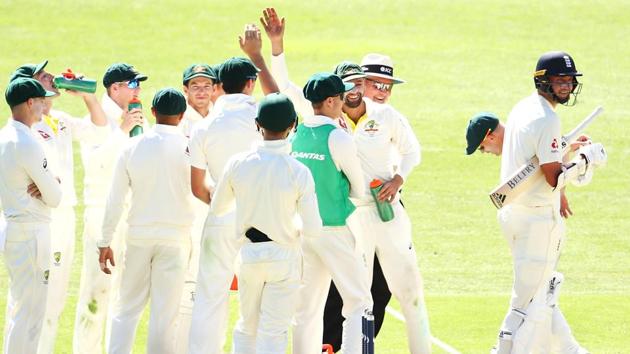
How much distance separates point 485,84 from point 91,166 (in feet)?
41.1

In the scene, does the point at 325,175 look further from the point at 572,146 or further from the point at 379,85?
the point at 572,146

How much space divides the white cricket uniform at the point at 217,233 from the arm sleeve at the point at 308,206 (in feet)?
2.84

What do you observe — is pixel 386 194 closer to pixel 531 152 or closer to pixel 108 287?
pixel 531 152

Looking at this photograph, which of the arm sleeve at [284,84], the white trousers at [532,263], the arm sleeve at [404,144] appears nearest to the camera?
the white trousers at [532,263]

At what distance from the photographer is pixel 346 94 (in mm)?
10078

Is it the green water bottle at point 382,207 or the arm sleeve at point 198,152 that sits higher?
the arm sleeve at point 198,152

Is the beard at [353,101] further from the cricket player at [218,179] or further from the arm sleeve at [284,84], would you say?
the cricket player at [218,179]

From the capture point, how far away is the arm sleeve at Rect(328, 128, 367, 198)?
353 inches

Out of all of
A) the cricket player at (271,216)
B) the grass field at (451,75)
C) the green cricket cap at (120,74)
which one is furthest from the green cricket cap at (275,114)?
the grass field at (451,75)

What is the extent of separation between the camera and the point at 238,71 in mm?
9164

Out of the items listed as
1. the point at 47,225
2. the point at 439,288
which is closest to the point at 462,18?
the point at 439,288

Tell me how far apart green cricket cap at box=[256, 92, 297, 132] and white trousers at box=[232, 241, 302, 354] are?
76 centimetres

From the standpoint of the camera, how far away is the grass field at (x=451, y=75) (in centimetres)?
1281

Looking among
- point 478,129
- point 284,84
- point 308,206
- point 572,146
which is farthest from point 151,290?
point 572,146
